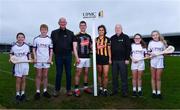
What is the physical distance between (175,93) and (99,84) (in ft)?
8.49

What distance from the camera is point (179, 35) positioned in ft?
204

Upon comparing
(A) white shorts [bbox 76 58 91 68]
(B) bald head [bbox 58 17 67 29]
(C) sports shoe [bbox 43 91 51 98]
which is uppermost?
(B) bald head [bbox 58 17 67 29]

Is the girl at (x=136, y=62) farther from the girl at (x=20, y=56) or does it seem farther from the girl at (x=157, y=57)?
the girl at (x=20, y=56)

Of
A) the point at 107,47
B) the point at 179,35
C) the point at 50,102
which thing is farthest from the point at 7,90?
the point at 179,35

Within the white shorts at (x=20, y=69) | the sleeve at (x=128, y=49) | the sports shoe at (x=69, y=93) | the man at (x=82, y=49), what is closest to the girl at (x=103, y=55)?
the man at (x=82, y=49)

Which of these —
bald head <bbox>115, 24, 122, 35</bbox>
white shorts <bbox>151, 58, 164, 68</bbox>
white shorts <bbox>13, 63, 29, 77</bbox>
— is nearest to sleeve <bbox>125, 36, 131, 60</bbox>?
bald head <bbox>115, 24, 122, 35</bbox>

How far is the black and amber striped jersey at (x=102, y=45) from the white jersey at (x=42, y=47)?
1.41 meters

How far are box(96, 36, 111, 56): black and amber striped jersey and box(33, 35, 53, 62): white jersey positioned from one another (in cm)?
141

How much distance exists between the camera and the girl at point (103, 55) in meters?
12.9

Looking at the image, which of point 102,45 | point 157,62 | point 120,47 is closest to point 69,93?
point 102,45

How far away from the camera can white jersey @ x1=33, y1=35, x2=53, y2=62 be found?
1265 centimetres

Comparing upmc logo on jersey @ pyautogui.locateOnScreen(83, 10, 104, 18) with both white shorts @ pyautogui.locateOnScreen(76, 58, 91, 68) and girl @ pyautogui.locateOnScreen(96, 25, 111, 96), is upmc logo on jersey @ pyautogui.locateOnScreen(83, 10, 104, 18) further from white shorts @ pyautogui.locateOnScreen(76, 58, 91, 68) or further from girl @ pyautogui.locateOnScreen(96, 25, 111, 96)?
white shorts @ pyautogui.locateOnScreen(76, 58, 91, 68)

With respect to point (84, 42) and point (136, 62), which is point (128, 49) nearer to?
point (136, 62)

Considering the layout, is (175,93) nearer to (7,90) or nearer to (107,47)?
(107,47)
